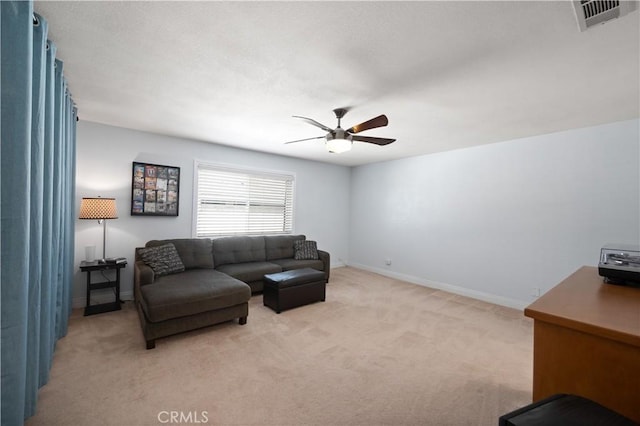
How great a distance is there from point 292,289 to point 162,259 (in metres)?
1.75

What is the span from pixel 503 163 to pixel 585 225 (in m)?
1.28

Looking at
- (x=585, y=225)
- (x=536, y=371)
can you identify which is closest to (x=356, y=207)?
(x=585, y=225)

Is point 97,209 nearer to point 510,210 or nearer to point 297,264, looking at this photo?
point 297,264

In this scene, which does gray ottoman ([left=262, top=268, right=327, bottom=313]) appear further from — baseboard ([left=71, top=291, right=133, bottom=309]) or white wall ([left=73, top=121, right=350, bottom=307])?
baseboard ([left=71, top=291, right=133, bottom=309])

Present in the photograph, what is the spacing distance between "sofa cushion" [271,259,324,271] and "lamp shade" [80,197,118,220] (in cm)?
249

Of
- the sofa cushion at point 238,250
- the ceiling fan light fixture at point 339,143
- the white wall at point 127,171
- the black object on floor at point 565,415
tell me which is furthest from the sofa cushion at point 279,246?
the black object on floor at point 565,415

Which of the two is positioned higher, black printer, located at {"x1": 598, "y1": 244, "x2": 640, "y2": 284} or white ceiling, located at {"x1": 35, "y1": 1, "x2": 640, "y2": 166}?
white ceiling, located at {"x1": 35, "y1": 1, "x2": 640, "y2": 166}

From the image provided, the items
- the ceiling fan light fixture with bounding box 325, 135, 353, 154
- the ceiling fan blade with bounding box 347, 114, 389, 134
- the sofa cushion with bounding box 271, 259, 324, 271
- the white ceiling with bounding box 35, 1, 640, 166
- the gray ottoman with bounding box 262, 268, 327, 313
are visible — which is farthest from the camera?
the sofa cushion with bounding box 271, 259, 324, 271

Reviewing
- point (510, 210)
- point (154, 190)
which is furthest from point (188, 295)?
point (510, 210)

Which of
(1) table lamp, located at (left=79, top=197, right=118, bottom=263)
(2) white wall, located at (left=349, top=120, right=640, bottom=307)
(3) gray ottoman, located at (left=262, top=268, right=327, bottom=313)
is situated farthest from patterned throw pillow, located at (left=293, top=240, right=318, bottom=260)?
(1) table lamp, located at (left=79, top=197, right=118, bottom=263)

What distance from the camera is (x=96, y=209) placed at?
A: 327cm

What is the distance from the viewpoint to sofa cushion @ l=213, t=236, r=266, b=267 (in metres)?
4.36

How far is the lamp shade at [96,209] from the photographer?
3.23 metres

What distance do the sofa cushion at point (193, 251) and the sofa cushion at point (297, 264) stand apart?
1146 millimetres
